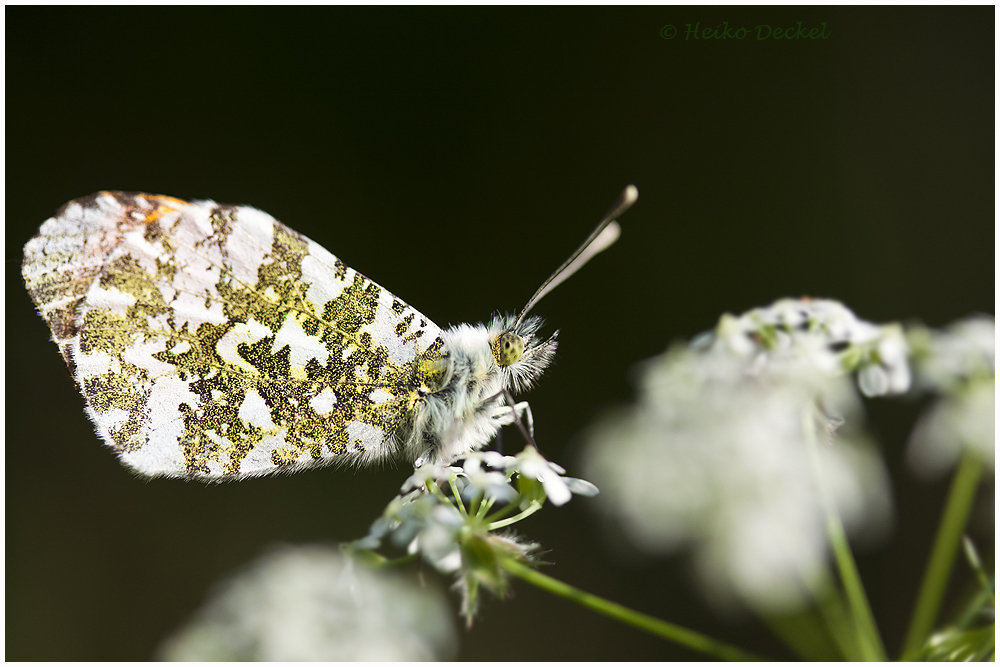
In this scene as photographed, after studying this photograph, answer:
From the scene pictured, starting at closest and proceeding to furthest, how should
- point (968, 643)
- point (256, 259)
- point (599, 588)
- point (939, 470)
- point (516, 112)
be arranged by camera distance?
1. point (968, 643)
2. point (256, 259)
3. point (939, 470)
4. point (599, 588)
5. point (516, 112)

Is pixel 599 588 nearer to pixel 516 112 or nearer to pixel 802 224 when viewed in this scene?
pixel 802 224

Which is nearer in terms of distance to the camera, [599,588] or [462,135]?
[599,588]

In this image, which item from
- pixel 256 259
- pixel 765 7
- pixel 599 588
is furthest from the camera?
pixel 599 588

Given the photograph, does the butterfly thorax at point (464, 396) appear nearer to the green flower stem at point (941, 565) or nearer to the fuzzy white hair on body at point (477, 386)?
the fuzzy white hair on body at point (477, 386)

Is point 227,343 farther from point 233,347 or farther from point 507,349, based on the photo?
point 507,349

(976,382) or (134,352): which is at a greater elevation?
(134,352)

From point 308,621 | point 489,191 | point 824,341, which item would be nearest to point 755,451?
point 824,341

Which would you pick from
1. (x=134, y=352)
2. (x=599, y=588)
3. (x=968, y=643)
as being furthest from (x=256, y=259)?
(x=599, y=588)
